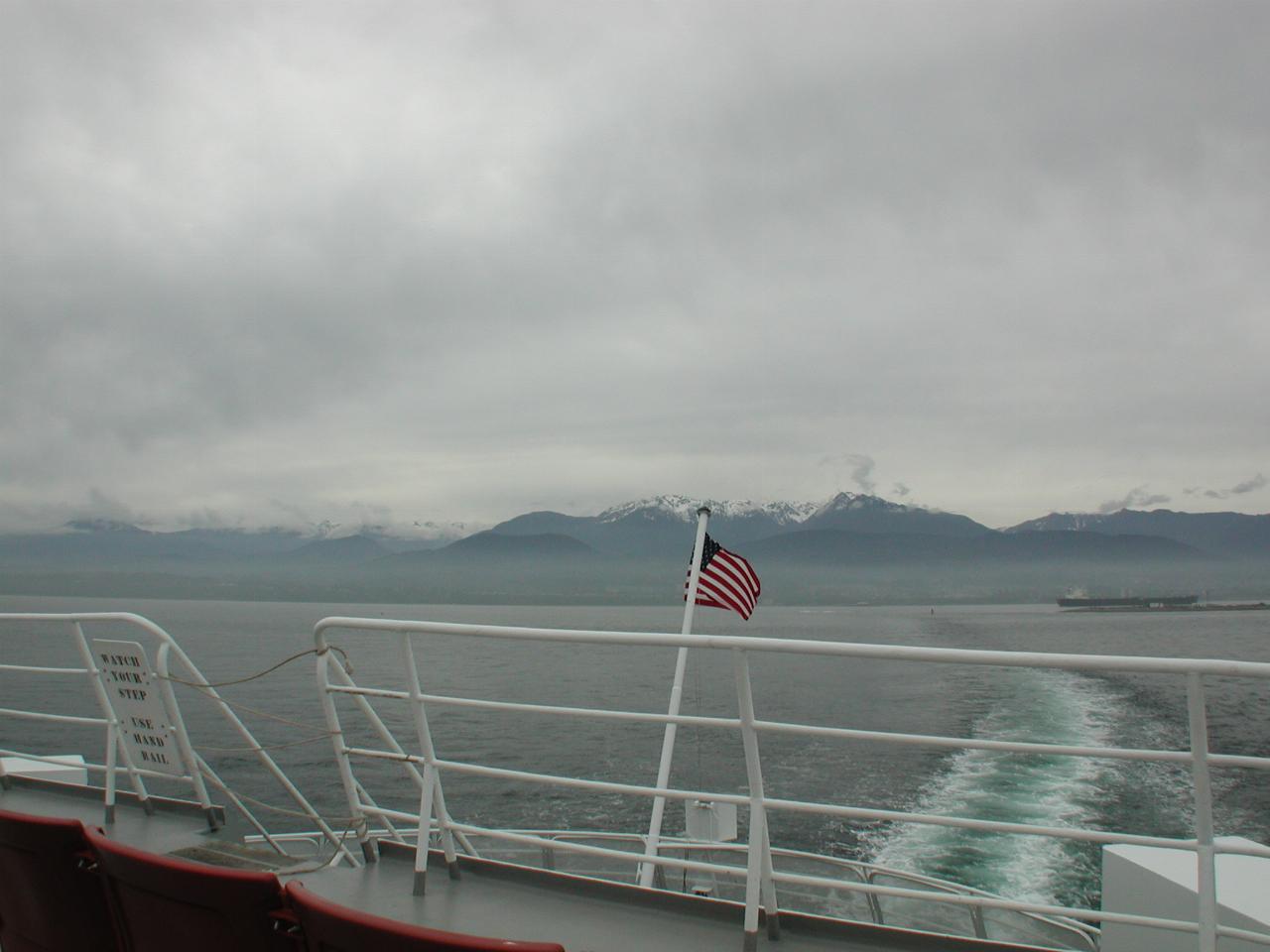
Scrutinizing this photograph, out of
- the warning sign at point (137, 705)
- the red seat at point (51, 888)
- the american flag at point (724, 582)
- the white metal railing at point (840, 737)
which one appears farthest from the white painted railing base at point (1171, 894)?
the american flag at point (724, 582)

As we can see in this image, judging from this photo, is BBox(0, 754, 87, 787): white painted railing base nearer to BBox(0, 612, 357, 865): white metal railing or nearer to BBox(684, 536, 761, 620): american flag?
BBox(0, 612, 357, 865): white metal railing

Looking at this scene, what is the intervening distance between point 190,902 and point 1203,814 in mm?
2291

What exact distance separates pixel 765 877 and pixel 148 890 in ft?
5.09

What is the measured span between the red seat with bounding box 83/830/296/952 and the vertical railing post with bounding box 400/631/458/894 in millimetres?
818

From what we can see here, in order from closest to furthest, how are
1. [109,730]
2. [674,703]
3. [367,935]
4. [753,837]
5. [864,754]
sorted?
[367,935] < [753,837] < [109,730] < [674,703] < [864,754]

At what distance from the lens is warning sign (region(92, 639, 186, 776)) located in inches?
153

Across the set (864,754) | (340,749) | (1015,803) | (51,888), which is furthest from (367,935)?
(864,754)

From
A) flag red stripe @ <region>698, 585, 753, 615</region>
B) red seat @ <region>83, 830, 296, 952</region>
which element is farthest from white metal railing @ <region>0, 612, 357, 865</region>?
flag red stripe @ <region>698, 585, 753, 615</region>

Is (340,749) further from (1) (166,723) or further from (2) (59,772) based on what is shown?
(2) (59,772)

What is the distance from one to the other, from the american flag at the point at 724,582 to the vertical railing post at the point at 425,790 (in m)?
5.02

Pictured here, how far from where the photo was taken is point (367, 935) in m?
1.89

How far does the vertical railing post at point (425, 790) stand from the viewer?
10.1 feet

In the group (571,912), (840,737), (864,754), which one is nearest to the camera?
(840,737)

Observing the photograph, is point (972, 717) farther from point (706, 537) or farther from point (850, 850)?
point (706, 537)
